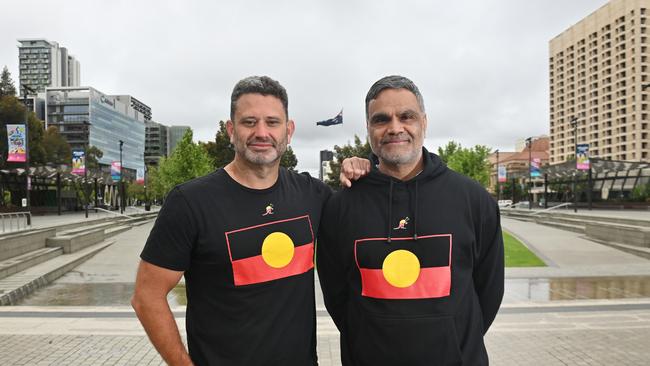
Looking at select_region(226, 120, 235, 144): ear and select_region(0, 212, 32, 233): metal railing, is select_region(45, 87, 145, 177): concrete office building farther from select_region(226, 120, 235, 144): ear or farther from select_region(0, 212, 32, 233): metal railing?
select_region(226, 120, 235, 144): ear

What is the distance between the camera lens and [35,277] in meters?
11.4

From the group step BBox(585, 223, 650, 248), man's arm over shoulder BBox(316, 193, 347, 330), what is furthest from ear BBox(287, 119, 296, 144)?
step BBox(585, 223, 650, 248)

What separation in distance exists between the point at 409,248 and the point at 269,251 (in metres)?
0.79

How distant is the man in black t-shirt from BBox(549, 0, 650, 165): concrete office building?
113 metres

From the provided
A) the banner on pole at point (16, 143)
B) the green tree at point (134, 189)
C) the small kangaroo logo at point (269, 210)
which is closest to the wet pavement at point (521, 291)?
the small kangaroo logo at point (269, 210)

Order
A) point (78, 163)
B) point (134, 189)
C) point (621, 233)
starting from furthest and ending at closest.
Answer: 1. point (134, 189)
2. point (78, 163)
3. point (621, 233)

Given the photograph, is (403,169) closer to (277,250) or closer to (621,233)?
(277,250)

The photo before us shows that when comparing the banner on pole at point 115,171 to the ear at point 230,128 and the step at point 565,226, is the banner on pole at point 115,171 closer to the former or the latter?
the step at point 565,226

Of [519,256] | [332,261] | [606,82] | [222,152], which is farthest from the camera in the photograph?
[606,82]

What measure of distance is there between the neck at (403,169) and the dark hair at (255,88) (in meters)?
0.76

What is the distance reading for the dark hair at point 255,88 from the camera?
2.70m

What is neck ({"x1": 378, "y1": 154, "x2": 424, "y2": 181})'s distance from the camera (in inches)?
111

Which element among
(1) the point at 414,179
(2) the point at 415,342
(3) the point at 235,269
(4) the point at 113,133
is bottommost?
(2) the point at 415,342

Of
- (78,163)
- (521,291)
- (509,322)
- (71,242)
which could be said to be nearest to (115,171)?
(78,163)
